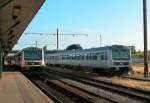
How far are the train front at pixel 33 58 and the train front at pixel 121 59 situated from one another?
6698mm

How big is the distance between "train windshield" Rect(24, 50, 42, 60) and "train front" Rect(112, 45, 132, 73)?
6.90 m

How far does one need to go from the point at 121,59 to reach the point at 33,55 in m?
8.10

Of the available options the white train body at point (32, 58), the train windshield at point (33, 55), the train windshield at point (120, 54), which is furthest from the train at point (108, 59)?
the train windshield at point (33, 55)

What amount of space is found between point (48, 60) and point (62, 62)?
18.6 m

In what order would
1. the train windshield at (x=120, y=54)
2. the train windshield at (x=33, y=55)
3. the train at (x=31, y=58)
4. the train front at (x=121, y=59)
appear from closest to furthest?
the train front at (x=121, y=59)
the train windshield at (x=120, y=54)
the train at (x=31, y=58)
the train windshield at (x=33, y=55)

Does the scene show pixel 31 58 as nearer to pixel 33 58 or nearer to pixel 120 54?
pixel 33 58

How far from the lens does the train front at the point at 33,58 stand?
38312 mm

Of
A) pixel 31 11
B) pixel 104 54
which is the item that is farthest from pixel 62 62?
pixel 31 11

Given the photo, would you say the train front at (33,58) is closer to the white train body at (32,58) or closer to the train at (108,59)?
the white train body at (32,58)

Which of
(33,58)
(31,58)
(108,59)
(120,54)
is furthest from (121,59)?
(31,58)

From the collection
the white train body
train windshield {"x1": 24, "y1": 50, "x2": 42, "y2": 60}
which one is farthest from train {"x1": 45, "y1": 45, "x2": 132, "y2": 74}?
train windshield {"x1": 24, "y1": 50, "x2": 42, "y2": 60}

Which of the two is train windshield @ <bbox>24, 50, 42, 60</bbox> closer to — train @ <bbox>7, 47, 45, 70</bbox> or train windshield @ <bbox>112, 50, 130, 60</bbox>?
train @ <bbox>7, 47, 45, 70</bbox>

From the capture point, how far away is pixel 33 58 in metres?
38.8

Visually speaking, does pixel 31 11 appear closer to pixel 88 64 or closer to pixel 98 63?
pixel 98 63
